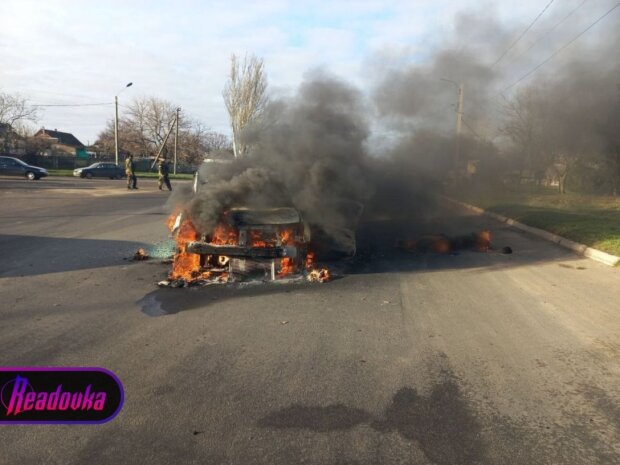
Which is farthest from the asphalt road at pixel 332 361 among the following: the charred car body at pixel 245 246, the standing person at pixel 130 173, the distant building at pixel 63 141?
the distant building at pixel 63 141

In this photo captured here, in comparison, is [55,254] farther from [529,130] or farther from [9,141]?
[9,141]

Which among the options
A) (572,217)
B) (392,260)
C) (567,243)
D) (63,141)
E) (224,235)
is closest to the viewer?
(224,235)

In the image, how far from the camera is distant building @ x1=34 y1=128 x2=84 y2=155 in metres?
78.0

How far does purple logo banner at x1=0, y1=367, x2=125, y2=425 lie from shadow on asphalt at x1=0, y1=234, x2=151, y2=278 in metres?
3.60

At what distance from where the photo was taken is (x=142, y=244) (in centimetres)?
921

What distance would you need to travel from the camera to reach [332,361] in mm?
3865

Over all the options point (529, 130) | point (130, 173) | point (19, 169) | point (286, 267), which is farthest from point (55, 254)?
point (19, 169)

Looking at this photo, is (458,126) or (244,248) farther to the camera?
(458,126)

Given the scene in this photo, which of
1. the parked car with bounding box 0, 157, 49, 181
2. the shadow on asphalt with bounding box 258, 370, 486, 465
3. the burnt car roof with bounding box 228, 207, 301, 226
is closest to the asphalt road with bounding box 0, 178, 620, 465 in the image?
the shadow on asphalt with bounding box 258, 370, 486, 465

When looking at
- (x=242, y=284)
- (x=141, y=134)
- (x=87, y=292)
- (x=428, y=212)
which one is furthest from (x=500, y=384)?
(x=141, y=134)

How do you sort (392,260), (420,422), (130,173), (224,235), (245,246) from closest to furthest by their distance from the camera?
1. (420,422)
2. (245,246)
3. (224,235)
4. (392,260)
5. (130,173)

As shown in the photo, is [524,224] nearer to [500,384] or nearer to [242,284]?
[242,284]

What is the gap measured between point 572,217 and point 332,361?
1223 centimetres

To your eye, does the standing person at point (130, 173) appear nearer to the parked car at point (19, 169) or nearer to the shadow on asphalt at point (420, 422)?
the parked car at point (19, 169)
